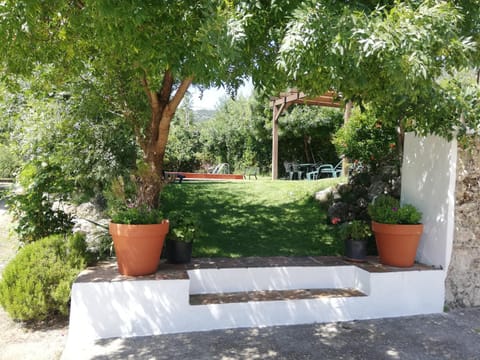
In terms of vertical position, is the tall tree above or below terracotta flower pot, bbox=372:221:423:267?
above

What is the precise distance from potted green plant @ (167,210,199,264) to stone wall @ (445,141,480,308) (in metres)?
2.90

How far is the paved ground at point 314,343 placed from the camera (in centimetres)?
306

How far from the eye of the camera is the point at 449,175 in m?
4.10

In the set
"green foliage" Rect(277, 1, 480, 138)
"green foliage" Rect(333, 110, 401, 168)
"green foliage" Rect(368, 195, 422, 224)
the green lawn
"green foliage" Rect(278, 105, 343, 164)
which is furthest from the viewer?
"green foliage" Rect(278, 105, 343, 164)

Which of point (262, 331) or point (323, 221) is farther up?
point (323, 221)

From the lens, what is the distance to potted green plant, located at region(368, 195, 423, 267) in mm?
4145

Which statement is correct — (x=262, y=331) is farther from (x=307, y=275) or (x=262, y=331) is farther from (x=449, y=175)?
(x=449, y=175)

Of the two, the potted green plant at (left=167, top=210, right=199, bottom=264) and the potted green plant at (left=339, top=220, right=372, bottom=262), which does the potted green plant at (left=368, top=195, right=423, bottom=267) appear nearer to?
the potted green plant at (left=339, top=220, right=372, bottom=262)

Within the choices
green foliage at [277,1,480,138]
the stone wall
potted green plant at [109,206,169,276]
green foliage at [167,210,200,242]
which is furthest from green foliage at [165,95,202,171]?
green foliage at [277,1,480,138]

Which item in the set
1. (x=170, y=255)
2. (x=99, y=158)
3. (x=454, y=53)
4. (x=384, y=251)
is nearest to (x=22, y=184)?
(x=99, y=158)

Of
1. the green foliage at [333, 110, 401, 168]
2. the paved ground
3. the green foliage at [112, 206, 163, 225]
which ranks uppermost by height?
the green foliage at [333, 110, 401, 168]

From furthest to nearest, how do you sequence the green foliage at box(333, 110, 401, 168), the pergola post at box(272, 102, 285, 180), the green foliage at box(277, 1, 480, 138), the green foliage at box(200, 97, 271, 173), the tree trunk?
the green foliage at box(200, 97, 271, 173) < the pergola post at box(272, 102, 285, 180) < the green foliage at box(333, 110, 401, 168) < the tree trunk < the green foliage at box(277, 1, 480, 138)

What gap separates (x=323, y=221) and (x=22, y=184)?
453cm

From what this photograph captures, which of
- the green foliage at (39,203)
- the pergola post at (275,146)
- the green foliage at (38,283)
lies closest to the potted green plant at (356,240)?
the green foliage at (38,283)
